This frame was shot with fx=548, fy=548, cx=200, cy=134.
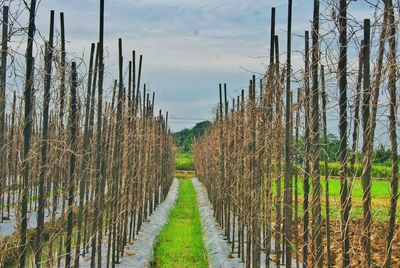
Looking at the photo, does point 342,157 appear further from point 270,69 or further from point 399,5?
point 270,69

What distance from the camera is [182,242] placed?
13633 mm

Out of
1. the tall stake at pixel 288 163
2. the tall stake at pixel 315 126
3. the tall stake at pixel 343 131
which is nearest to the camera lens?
the tall stake at pixel 343 131

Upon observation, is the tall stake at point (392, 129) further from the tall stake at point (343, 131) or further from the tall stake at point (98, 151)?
the tall stake at point (98, 151)

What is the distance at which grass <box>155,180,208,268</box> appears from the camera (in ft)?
37.7

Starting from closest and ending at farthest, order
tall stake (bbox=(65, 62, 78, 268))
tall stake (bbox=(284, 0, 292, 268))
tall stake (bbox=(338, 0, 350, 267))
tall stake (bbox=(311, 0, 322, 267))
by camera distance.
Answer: tall stake (bbox=(338, 0, 350, 267))
tall stake (bbox=(311, 0, 322, 267))
tall stake (bbox=(284, 0, 292, 268))
tall stake (bbox=(65, 62, 78, 268))

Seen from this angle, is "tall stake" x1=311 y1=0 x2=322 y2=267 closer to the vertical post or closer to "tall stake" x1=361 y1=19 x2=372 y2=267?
the vertical post

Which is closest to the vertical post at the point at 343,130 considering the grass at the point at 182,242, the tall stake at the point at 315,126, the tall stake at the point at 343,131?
the tall stake at the point at 343,131

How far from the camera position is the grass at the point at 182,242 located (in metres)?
11.5

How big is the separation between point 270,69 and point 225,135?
21.8ft

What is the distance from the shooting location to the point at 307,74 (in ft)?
16.8

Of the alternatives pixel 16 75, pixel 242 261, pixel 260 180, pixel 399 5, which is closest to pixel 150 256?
pixel 242 261

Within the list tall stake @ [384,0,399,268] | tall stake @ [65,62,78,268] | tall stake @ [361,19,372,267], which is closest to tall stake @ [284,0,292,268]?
tall stake @ [361,19,372,267]

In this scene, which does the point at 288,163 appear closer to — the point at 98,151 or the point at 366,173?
the point at 366,173

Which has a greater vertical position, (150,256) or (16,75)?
(16,75)
